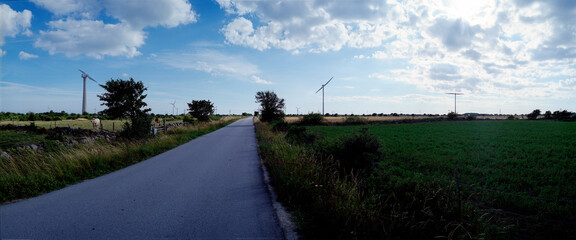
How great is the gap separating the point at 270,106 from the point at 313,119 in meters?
8.94

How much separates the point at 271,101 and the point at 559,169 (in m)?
40.6

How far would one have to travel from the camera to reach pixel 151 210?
457 centimetres

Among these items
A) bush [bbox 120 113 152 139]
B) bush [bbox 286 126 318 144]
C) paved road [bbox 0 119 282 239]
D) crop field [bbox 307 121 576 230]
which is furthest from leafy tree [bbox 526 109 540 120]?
bush [bbox 120 113 152 139]

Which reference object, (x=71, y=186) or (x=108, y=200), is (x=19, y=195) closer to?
(x=71, y=186)

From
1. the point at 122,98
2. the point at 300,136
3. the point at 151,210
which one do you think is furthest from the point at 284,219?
the point at 122,98

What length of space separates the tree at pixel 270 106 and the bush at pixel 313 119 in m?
5.69

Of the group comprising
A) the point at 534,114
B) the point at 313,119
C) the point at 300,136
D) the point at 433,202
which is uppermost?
the point at 534,114

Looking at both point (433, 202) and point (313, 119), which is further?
point (313, 119)

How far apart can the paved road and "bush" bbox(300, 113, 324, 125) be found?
35.7 m

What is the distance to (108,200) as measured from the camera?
205 inches

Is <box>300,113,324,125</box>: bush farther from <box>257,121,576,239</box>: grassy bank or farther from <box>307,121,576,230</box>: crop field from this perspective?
<box>257,121,576,239</box>: grassy bank

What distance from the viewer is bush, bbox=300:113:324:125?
42.7 metres

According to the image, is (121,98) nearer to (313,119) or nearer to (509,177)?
(313,119)

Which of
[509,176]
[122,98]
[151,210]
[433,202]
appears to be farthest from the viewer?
[122,98]
